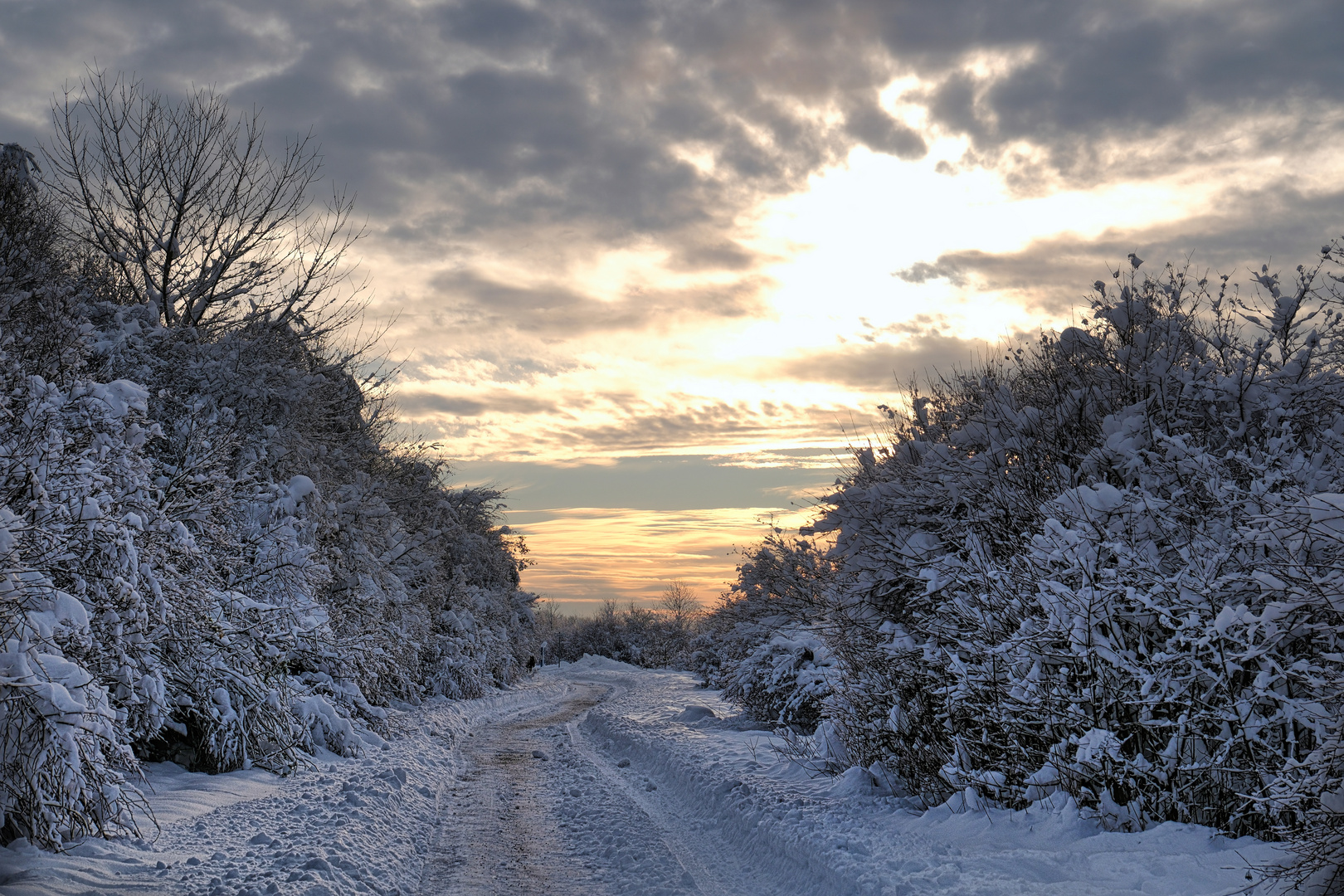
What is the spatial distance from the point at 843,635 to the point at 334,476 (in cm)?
1359

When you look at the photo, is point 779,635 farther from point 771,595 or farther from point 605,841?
point 605,841

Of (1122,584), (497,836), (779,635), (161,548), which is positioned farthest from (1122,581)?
(779,635)

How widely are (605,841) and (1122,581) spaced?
556 cm

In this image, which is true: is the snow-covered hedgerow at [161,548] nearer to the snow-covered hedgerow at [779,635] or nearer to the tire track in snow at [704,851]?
the tire track in snow at [704,851]

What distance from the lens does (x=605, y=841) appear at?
8.42m

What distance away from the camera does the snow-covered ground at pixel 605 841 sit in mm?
5633

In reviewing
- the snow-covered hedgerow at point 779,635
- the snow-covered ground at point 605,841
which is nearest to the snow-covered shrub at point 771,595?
the snow-covered hedgerow at point 779,635

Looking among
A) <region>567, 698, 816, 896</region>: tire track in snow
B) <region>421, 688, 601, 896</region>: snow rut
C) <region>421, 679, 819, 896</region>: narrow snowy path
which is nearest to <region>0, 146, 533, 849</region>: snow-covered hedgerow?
<region>421, 688, 601, 896</region>: snow rut

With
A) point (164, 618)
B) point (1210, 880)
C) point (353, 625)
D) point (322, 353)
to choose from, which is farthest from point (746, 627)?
point (1210, 880)

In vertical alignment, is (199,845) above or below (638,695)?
above

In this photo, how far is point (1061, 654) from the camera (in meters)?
6.70

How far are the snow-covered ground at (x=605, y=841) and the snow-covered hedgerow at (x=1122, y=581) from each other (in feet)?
1.73

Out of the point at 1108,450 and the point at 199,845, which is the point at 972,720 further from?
the point at 199,845

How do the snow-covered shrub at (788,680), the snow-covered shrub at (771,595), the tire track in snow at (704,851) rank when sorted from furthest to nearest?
the snow-covered shrub at (771,595) < the snow-covered shrub at (788,680) < the tire track in snow at (704,851)
